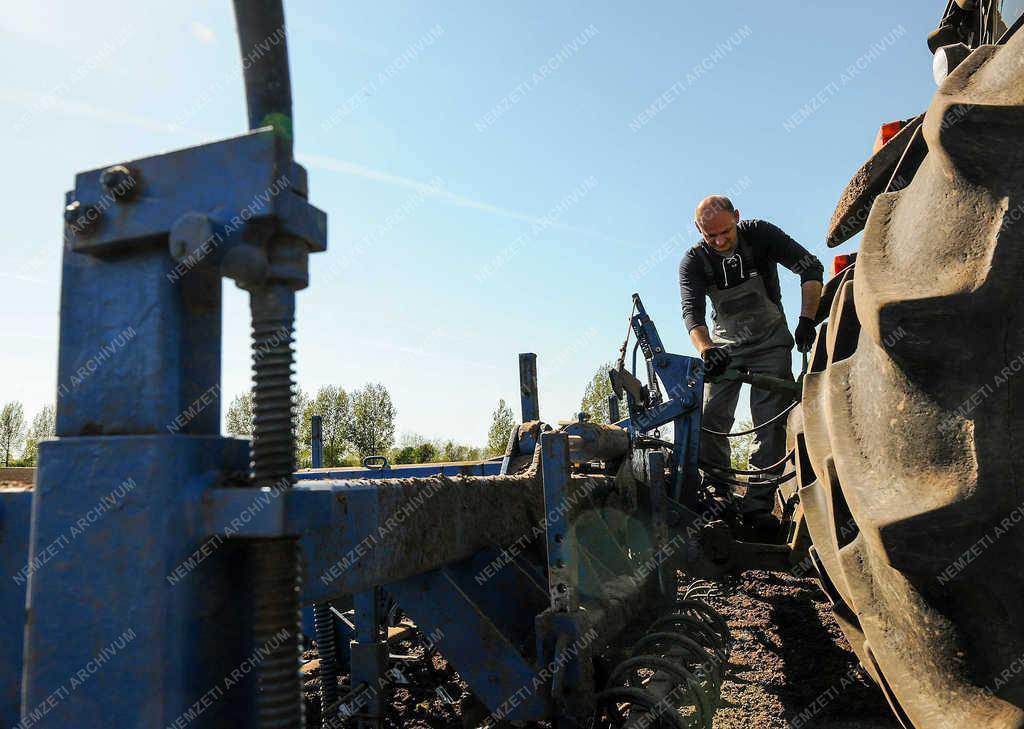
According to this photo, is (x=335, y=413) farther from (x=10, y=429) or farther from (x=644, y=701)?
(x=644, y=701)

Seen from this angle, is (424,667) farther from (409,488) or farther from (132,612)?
(132,612)

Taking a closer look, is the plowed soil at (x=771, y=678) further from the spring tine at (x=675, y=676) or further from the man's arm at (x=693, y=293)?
the man's arm at (x=693, y=293)

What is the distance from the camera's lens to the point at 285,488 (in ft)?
3.16

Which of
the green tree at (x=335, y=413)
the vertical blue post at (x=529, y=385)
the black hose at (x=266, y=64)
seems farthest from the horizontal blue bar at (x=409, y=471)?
the green tree at (x=335, y=413)

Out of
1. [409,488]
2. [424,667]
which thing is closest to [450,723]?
[424,667]

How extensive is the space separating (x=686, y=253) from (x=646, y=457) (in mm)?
1144

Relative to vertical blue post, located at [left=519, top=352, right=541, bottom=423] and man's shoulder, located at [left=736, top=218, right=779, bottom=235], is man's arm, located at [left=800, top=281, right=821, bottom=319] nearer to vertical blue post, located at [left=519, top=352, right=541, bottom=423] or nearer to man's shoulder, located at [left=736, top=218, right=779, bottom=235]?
man's shoulder, located at [left=736, top=218, right=779, bottom=235]

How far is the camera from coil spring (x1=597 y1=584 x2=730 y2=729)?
1.94 metres

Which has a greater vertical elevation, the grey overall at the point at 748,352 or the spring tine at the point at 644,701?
the grey overall at the point at 748,352

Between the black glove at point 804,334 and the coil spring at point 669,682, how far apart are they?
143 centimetres

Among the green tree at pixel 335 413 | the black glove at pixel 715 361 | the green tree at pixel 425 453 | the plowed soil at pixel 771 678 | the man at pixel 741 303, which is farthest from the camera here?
the green tree at pixel 335 413

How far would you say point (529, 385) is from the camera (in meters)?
4.07

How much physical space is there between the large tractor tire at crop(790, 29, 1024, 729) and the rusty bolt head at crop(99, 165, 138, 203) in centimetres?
115

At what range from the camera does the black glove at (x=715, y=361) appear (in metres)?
3.44
